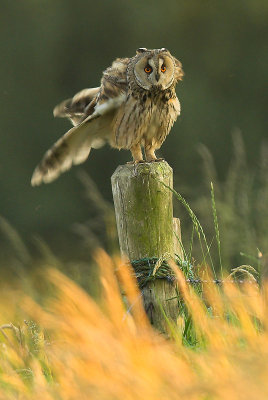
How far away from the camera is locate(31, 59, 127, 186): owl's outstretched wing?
3424 mm

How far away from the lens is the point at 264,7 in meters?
16.9

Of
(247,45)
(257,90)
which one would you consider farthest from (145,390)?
(247,45)

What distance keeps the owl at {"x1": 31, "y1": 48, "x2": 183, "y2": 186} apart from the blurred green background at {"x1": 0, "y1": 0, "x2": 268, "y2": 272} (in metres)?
9.94

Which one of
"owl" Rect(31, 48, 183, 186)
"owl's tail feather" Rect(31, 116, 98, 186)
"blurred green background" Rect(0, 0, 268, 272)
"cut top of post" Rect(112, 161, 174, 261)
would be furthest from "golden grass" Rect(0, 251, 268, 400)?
"blurred green background" Rect(0, 0, 268, 272)

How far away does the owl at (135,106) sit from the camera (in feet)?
12.4

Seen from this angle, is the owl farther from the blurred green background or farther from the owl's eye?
the blurred green background

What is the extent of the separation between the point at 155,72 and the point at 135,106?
19 centimetres

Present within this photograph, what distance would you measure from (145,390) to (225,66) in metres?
15.0

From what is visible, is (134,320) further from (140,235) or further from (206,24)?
(206,24)

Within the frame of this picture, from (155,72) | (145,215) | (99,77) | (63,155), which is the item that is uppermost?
(99,77)

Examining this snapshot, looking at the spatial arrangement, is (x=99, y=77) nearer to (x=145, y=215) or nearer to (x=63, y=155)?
(x=63, y=155)

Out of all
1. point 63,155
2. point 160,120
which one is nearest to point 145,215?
point 63,155

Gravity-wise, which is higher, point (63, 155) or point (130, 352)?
point (63, 155)

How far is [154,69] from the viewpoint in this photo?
3791mm
